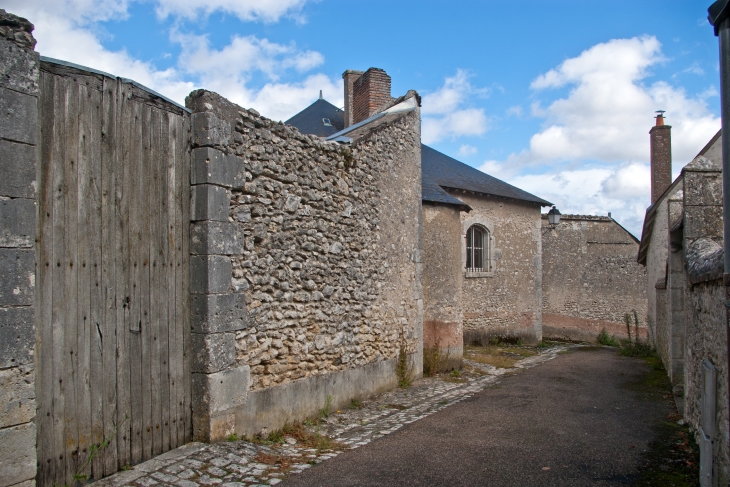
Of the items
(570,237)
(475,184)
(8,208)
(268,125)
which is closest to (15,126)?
(8,208)

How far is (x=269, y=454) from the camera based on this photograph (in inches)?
176

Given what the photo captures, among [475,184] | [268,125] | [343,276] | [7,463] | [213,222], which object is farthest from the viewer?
[475,184]

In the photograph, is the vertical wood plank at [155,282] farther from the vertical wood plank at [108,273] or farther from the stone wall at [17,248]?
the stone wall at [17,248]

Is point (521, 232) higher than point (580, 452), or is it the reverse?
point (521, 232)

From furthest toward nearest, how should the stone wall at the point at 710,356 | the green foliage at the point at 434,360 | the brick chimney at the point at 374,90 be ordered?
the brick chimney at the point at 374,90
the green foliage at the point at 434,360
the stone wall at the point at 710,356

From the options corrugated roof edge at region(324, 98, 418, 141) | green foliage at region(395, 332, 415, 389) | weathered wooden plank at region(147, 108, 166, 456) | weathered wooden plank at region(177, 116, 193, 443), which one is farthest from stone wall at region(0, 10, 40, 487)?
green foliage at region(395, 332, 415, 389)

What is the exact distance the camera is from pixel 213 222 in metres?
4.45

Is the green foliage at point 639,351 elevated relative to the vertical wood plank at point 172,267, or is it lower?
lower

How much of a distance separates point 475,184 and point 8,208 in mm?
11919

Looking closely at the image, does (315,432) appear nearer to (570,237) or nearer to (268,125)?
(268,125)

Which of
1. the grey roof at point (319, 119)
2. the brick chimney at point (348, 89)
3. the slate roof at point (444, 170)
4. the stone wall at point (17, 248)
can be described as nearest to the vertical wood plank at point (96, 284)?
the stone wall at point (17, 248)

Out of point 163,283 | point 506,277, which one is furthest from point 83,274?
point 506,277

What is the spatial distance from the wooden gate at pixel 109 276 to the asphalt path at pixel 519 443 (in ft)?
4.24

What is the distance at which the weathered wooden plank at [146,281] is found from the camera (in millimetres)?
4035
